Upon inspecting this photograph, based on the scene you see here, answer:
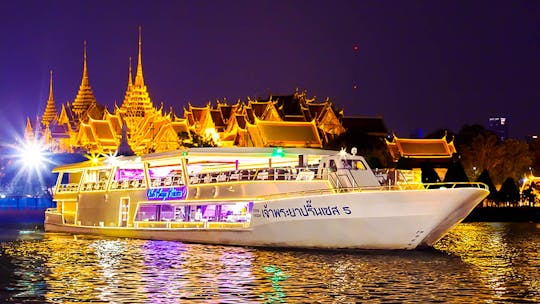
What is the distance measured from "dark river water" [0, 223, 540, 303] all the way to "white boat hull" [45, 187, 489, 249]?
1.58 feet

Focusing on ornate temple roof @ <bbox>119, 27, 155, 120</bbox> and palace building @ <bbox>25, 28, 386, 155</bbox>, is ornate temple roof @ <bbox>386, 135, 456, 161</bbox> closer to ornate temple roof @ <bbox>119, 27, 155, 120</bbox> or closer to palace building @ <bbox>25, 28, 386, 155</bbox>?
palace building @ <bbox>25, 28, 386, 155</bbox>

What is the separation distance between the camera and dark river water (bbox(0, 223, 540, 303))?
74.0ft

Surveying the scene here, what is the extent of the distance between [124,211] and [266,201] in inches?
386

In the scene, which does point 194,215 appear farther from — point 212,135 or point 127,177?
point 212,135

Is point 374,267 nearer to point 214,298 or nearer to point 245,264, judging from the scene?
point 245,264

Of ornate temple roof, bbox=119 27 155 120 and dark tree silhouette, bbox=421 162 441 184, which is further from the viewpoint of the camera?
ornate temple roof, bbox=119 27 155 120

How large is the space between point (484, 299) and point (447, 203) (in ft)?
27.0

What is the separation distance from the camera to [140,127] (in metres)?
125

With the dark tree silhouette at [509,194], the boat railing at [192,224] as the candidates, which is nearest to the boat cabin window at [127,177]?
the boat railing at [192,224]

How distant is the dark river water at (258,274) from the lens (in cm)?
2256

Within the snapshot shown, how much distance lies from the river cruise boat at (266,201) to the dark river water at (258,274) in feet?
2.12

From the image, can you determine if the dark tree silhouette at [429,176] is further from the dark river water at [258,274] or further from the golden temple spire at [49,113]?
the golden temple spire at [49,113]

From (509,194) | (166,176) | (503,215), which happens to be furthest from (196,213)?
(509,194)

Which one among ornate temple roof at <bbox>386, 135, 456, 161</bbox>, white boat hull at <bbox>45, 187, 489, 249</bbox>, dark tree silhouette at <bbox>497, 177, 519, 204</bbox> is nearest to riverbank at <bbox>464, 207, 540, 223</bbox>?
dark tree silhouette at <bbox>497, 177, 519, 204</bbox>
